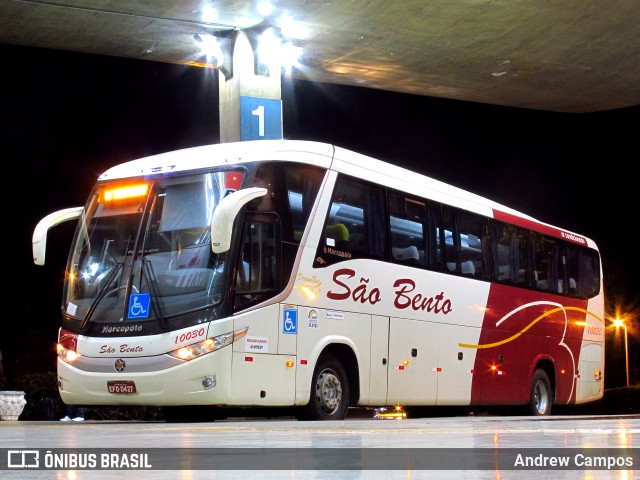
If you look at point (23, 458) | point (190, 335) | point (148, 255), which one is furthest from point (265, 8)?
point (23, 458)

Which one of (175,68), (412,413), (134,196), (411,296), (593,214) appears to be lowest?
(412,413)

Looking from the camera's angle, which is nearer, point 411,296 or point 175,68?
point 411,296

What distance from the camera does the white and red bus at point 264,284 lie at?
12383 mm

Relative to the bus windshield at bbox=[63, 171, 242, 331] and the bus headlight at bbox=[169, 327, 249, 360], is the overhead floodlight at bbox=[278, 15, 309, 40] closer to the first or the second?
the bus windshield at bbox=[63, 171, 242, 331]

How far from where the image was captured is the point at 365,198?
14.7 meters

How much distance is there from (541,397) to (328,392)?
7.47 meters

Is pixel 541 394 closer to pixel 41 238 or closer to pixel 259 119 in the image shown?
pixel 259 119

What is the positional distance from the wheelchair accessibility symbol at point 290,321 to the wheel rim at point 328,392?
84 cm

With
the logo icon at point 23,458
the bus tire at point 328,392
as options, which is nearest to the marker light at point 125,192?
the bus tire at point 328,392

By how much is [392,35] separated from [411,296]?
22.5 ft

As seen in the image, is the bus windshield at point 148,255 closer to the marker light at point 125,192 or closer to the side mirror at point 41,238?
the marker light at point 125,192

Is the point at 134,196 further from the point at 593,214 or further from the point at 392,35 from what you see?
the point at 593,214

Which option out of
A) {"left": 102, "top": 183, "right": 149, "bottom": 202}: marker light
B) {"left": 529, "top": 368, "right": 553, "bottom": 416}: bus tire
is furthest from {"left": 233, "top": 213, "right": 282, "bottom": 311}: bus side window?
{"left": 529, "top": 368, "right": 553, "bottom": 416}: bus tire

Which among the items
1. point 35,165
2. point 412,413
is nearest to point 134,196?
point 412,413
